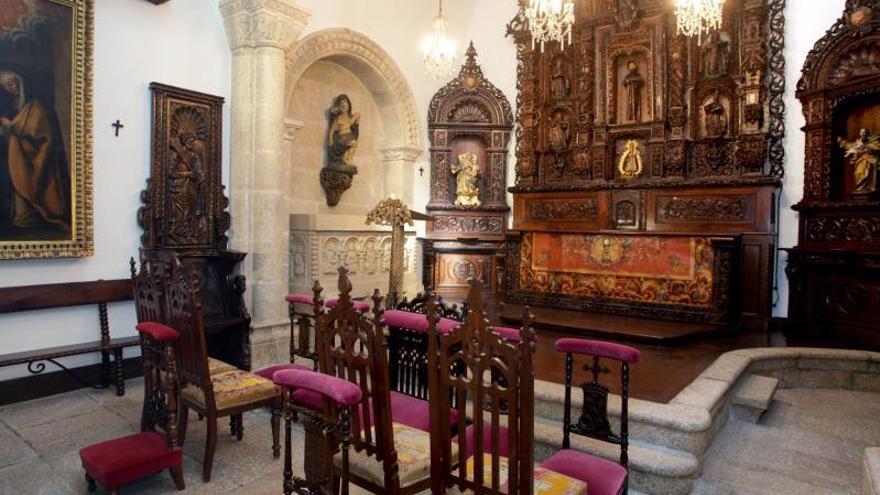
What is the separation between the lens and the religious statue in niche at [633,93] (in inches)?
293

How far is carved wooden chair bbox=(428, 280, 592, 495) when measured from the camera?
186 cm

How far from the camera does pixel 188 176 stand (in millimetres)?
5238

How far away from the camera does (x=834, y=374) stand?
5.06 metres

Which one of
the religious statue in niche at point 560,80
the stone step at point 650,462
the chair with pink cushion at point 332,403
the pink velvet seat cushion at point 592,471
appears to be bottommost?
the stone step at point 650,462

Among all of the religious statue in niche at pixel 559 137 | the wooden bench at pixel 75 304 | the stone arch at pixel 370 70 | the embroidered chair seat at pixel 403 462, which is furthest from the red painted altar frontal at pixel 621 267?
the embroidered chair seat at pixel 403 462

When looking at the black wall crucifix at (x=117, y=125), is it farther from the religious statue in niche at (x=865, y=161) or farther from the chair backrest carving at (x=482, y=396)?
the religious statue in niche at (x=865, y=161)

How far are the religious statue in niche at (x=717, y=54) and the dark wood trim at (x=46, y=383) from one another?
7116 millimetres

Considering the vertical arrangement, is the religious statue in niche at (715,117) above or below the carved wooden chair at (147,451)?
above

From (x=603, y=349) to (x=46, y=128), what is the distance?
435cm

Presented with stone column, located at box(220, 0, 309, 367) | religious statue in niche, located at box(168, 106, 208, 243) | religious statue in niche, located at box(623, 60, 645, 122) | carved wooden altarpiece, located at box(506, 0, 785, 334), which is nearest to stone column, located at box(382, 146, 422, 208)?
carved wooden altarpiece, located at box(506, 0, 785, 334)

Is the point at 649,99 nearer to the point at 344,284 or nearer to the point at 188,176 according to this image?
the point at 188,176

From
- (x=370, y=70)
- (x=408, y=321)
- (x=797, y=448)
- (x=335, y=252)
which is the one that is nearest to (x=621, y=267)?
(x=797, y=448)

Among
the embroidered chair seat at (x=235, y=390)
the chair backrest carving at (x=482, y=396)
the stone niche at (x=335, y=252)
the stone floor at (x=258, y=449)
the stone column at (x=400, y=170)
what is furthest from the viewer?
the stone column at (x=400, y=170)

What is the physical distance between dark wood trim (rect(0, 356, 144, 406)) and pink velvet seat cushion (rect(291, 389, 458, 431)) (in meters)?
2.57
